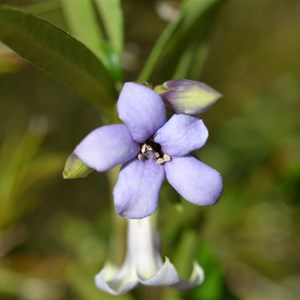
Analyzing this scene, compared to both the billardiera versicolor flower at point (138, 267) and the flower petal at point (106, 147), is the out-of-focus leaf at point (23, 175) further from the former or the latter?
the flower petal at point (106, 147)

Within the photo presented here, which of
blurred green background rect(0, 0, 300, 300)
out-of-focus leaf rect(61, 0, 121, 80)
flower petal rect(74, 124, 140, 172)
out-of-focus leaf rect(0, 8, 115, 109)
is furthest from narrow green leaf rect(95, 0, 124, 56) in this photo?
flower petal rect(74, 124, 140, 172)

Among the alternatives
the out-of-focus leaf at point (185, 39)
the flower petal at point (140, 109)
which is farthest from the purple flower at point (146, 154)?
the out-of-focus leaf at point (185, 39)

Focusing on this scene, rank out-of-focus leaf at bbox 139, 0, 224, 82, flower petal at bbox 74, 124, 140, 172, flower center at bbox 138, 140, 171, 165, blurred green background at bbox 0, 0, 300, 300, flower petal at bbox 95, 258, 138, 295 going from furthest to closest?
1. blurred green background at bbox 0, 0, 300, 300
2. out-of-focus leaf at bbox 139, 0, 224, 82
3. flower petal at bbox 95, 258, 138, 295
4. flower center at bbox 138, 140, 171, 165
5. flower petal at bbox 74, 124, 140, 172

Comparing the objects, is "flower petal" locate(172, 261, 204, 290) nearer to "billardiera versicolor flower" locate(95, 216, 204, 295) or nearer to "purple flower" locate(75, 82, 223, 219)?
"billardiera versicolor flower" locate(95, 216, 204, 295)

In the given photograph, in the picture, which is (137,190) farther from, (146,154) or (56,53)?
(56,53)

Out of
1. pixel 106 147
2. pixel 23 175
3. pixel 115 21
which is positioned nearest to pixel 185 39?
pixel 115 21

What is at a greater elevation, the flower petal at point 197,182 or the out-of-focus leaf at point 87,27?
the flower petal at point 197,182
